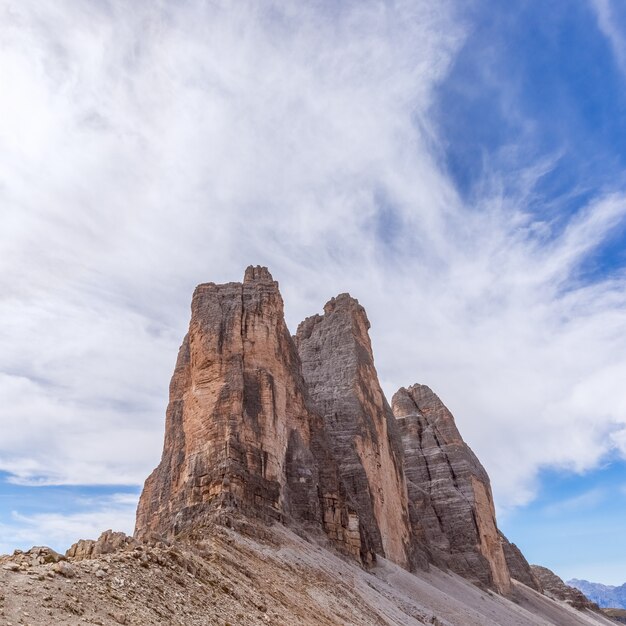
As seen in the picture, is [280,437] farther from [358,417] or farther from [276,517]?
[358,417]

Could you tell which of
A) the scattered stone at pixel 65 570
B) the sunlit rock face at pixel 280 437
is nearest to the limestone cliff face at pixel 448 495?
the sunlit rock face at pixel 280 437

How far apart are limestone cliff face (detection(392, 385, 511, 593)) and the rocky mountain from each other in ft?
0.88

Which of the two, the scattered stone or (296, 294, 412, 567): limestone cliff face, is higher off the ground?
(296, 294, 412, 567): limestone cliff face

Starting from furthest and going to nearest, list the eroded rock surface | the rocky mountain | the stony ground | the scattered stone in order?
the eroded rock surface
the rocky mountain
the scattered stone
the stony ground

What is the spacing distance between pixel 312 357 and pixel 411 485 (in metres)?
22.8

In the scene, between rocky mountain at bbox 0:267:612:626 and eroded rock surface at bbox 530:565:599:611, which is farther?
eroded rock surface at bbox 530:565:599:611

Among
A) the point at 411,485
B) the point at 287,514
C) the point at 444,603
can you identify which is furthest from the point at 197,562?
the point at 411,485

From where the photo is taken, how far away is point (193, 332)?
38156 mm

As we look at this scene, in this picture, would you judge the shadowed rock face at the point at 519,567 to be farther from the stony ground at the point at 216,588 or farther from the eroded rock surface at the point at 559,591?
the stony ground at the point at 216,588

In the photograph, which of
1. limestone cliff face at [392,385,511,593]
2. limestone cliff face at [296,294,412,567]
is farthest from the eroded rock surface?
limestone cliff face at [296,294,412,567]

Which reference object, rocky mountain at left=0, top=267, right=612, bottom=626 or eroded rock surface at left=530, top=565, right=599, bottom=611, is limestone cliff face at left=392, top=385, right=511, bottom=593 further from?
eroded rock surface at left=530, top=565, right=599, bottom=611

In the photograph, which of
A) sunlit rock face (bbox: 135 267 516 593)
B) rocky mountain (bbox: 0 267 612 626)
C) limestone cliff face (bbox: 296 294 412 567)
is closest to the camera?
rocky mountain (bbox: 0 267 612 626)

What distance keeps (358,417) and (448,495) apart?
27.0 metres

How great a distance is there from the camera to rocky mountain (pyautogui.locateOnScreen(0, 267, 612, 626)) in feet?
45.4
